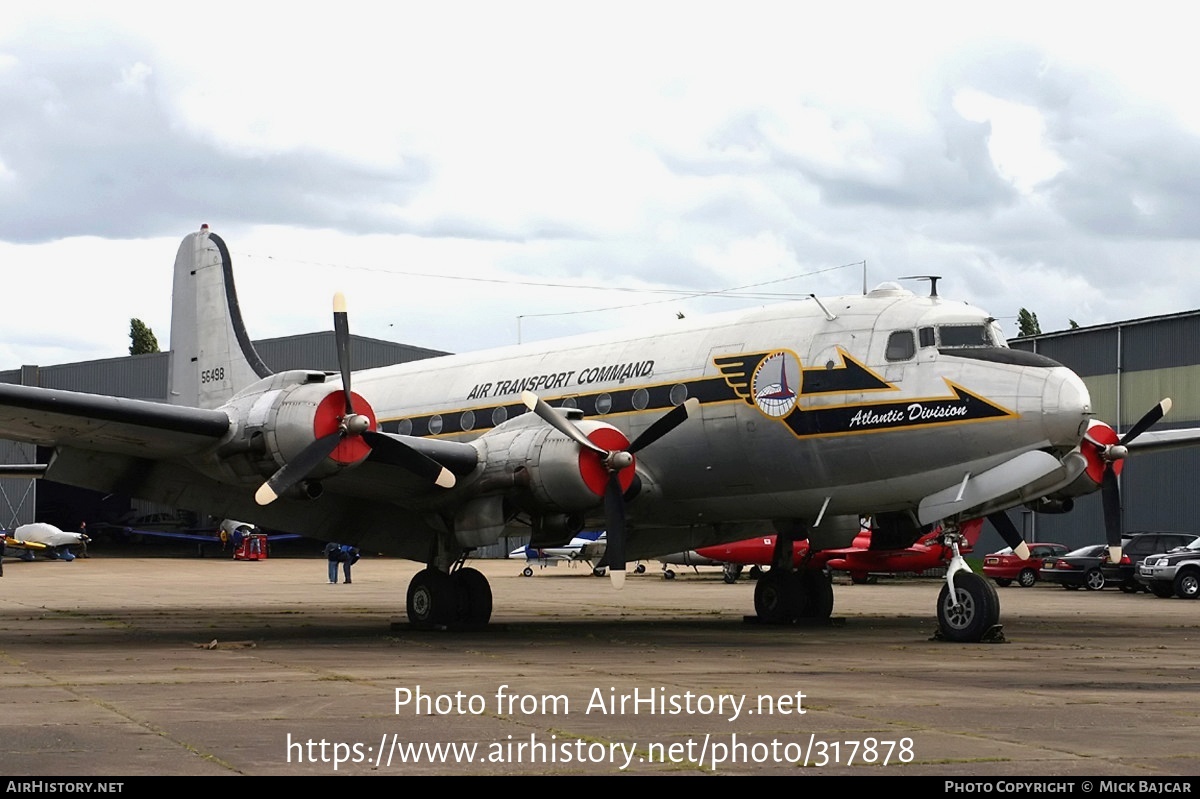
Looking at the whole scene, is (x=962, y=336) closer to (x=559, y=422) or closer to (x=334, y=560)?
(x=559, y=422)

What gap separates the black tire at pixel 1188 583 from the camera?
107ft

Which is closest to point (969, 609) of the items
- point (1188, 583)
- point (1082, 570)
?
point (1188, 583)

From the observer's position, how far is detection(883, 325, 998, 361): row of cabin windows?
16.9m

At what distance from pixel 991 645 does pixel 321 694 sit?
8910mm

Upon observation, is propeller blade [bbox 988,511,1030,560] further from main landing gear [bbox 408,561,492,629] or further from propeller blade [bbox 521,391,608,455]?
main landing gear [bbox 408,561,492,629]

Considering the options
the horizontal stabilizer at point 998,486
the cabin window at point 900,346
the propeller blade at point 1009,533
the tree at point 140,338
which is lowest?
the propeller blade at point 1009,533

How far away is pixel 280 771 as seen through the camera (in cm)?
743

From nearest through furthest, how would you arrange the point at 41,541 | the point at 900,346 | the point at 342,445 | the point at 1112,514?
1. the point at 342,445
2. the point at 900,346
3. the point at 1112,514
4. the point at 41,541

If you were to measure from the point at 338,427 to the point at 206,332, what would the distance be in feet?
28.2

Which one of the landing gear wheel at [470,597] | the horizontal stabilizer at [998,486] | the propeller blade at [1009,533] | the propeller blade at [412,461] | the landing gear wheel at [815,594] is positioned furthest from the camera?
the landing gear wheel at [815,594]

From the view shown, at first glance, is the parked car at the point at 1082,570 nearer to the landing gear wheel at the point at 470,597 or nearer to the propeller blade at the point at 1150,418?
the propeller blade at the point at 1150,418

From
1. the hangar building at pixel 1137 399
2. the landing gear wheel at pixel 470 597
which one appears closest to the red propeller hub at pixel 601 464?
the landing gear wheel at pixel 470 597

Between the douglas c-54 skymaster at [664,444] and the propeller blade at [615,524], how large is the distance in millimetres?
29

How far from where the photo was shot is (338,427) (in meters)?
16.4
